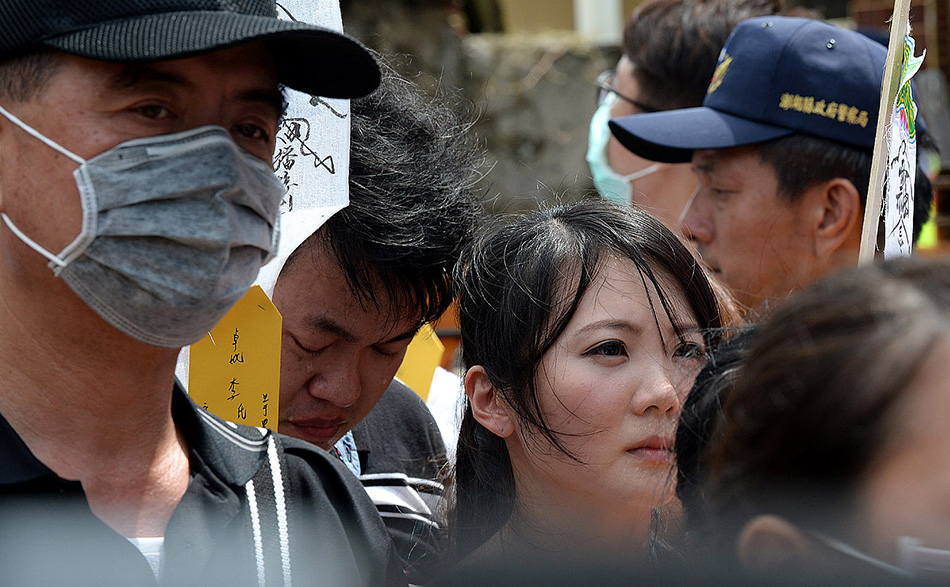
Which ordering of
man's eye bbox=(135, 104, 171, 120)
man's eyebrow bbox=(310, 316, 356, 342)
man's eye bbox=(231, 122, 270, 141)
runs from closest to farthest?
man's eye bbox=(135, 104, 171, 120), man's eye bbox=(231, 122, 270, 141), man's eyebrow bbox=(310, 316, 356, 342)

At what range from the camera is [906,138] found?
191cm

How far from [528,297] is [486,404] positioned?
23 cm

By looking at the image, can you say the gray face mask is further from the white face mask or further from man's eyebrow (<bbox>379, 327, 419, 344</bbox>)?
the white face mask

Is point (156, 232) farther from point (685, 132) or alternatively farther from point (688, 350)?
point (685, 132)

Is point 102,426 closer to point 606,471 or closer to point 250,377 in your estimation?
point 250,377

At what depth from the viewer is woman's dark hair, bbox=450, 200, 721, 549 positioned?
5.98 feet

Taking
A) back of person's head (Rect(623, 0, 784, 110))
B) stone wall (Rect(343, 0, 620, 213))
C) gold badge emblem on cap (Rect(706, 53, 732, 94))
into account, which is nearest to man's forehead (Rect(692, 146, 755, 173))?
gold badge emblem on cap (Rect(706, 53, 732, 94))

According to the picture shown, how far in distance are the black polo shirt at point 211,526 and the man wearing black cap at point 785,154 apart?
1.24 m

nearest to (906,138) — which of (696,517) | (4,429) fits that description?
(696,517)

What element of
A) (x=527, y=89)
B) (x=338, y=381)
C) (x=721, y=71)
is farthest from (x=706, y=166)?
(x=527, y=89)

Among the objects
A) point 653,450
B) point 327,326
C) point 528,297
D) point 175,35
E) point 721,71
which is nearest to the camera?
point 175,35

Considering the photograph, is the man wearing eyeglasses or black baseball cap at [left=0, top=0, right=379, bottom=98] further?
the man wearing eyeglasses

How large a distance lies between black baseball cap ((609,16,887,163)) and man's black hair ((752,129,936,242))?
0.02 m

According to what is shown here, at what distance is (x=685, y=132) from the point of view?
2527 millimetres
